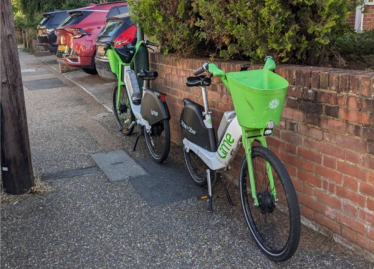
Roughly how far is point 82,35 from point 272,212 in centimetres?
824

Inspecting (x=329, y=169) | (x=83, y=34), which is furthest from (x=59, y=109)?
(x=329, y=169)

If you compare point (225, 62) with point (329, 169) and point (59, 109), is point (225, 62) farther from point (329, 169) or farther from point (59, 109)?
point (59, 109)

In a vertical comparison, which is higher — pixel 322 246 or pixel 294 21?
pixel 294 21

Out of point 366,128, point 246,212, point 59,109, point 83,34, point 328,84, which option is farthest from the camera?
point 83,34

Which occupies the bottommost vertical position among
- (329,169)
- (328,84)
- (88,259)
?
(88,259)

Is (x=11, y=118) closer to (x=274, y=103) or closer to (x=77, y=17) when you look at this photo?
(x=274, y=103)

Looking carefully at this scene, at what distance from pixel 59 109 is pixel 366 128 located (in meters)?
6.62

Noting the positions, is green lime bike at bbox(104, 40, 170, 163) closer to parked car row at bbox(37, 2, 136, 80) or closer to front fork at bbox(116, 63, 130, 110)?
front fork at bbox(116, 63, 130, 110)

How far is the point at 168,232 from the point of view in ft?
10.9

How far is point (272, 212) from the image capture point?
10.4 ft

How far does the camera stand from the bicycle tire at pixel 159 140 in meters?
4.59

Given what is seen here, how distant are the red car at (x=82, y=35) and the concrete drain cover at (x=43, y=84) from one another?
81cm

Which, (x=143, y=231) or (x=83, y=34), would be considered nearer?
(x=143, y=231)

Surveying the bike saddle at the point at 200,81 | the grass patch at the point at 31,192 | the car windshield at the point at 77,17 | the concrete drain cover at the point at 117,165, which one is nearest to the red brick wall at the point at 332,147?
the bike saddle at the point at 200,81
